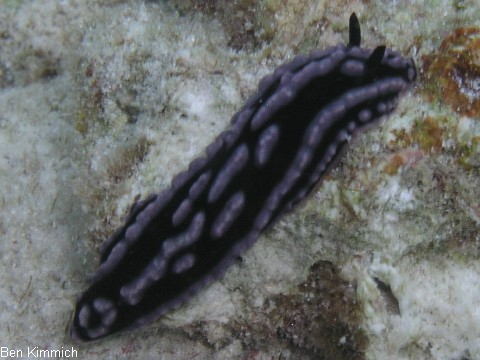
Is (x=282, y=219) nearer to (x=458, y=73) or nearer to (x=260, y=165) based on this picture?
(x=260, y=165)

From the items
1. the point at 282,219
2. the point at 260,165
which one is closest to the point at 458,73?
the point at 260,165

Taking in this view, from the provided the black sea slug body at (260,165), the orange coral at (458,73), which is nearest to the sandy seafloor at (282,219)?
the orange coral at (458,73)

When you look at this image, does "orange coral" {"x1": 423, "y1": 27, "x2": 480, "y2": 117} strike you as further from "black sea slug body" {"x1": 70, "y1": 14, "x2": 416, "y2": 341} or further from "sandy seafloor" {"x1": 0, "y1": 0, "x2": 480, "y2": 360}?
"black sea slug body" {"x1": 70, "y1": 14, "x2": 416, "y2": 341}

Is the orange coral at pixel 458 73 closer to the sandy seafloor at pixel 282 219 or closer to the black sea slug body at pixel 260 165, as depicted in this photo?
the sandy seafloor at pixel 282 219

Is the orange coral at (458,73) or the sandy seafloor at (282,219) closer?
the orange coral at (458,73)

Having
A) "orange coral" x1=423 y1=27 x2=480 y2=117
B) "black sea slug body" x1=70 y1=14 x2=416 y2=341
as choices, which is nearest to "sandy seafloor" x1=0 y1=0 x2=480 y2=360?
"orange coral" x1=423 y1=27 x2=480 y2=117

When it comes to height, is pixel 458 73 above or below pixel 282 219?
above
